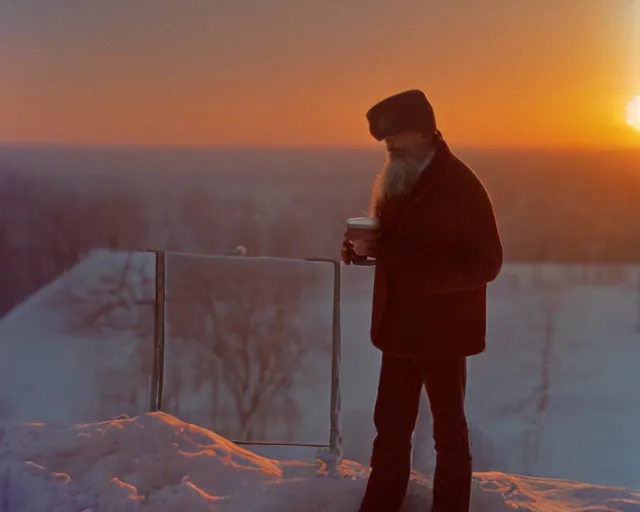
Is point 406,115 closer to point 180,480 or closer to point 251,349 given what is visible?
point 180,480

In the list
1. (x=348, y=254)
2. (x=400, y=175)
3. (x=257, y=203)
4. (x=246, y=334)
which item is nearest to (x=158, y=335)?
(x=246, y=334)

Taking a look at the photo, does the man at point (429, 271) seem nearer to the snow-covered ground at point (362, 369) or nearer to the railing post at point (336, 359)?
the railing post at point (336, 359)

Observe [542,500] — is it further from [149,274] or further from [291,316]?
[149,274]

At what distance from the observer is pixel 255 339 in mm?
2170

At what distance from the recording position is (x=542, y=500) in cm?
157

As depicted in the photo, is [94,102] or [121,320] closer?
[94,102]

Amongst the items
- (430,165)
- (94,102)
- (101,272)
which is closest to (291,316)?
(101,272)

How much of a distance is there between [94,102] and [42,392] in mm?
945

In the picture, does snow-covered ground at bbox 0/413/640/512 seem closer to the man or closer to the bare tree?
the man

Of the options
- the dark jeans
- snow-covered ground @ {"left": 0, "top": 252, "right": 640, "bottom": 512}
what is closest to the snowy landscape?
snow-covered ground @ {"left": 0, "top": 252, "right": 640, "bottom": 512}

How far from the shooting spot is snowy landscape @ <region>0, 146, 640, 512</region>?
1924 millimetres

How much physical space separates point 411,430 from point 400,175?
21.7 inches

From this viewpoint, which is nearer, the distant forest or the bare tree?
the distant forest

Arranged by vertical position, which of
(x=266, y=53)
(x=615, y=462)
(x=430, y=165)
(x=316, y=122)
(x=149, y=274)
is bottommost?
(x=615, y=462)
